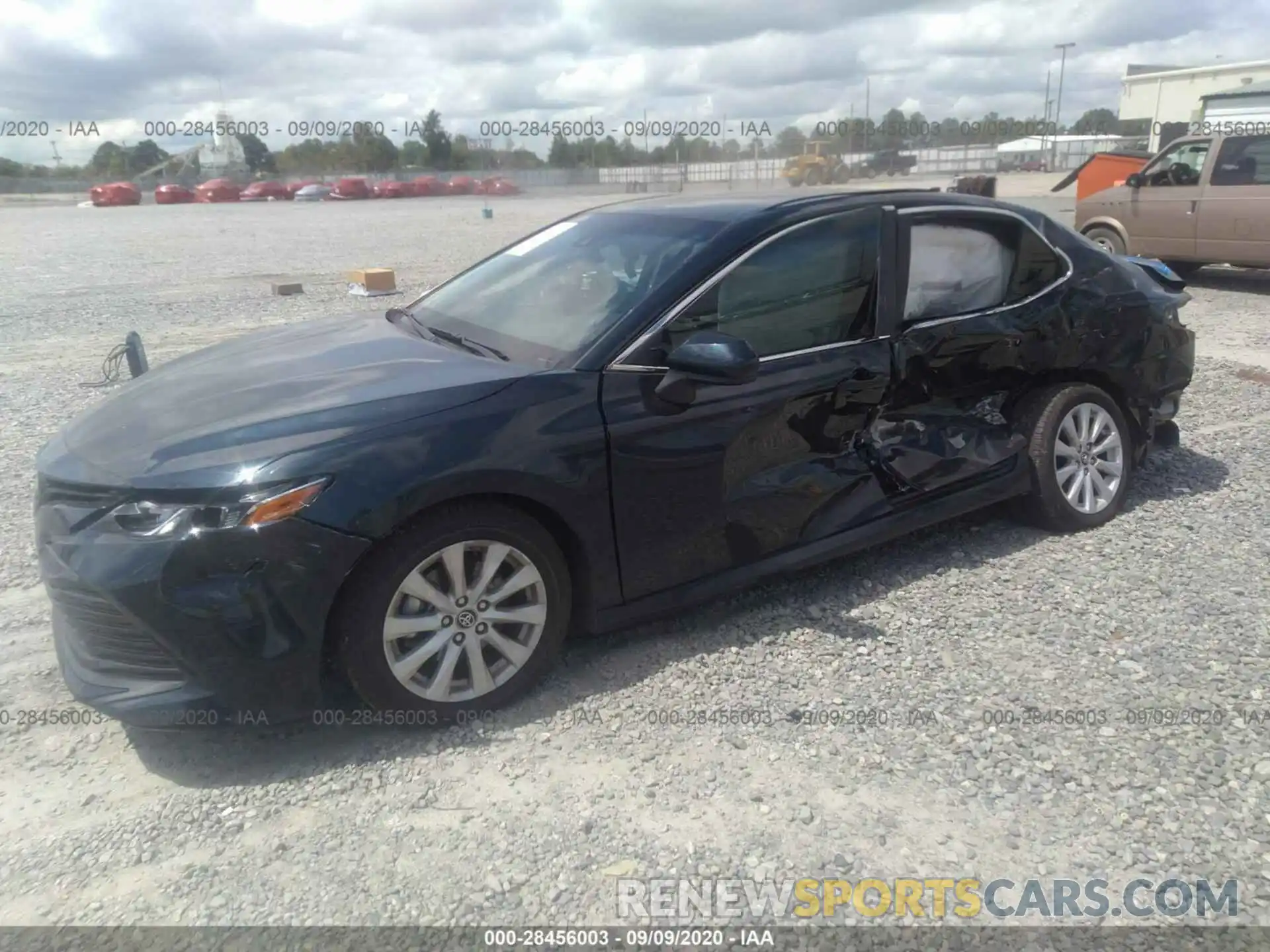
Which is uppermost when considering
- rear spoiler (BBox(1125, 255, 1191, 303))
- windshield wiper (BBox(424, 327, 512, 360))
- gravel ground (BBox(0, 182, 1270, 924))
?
windshield wiper (BBox(424, 327, 512, 360))

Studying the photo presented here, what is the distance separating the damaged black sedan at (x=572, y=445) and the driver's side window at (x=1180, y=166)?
8.39 m

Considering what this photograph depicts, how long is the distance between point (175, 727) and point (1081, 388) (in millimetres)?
4068

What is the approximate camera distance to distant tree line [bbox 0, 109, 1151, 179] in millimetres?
50219

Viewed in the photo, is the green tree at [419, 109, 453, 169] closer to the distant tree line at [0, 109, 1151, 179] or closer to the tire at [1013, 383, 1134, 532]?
the distant tree line at [0, 109, 1151, 179]

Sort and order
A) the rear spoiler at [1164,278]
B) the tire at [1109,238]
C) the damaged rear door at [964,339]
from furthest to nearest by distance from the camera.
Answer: the tire at [1109,238], the rear spoiler at [1164,278], the damaged rear door at [964,339]

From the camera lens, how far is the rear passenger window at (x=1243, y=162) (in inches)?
428

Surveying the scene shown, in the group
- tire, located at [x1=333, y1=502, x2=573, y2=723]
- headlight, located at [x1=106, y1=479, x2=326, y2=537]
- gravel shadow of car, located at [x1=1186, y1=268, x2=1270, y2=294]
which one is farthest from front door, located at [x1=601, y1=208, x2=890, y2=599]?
gravel shadow of car, located at [x1=1186, y1=268, x2=1270, y2=294]

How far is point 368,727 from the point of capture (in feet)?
10.4

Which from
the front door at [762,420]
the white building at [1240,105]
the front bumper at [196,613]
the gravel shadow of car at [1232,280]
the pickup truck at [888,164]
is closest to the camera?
the front bumper at [196,613]

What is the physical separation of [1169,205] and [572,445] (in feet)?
37.0

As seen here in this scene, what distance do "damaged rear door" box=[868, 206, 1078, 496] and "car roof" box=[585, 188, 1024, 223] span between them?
0.06 m

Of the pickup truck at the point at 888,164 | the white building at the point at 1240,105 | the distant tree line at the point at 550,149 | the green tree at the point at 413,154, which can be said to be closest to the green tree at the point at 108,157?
the distant tree line at the point at 550,149

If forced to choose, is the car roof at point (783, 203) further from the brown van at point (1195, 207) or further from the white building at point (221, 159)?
the white building at point (221, 159)

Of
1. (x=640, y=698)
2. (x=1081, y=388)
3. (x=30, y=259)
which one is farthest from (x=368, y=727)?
(x=30, y=259)
